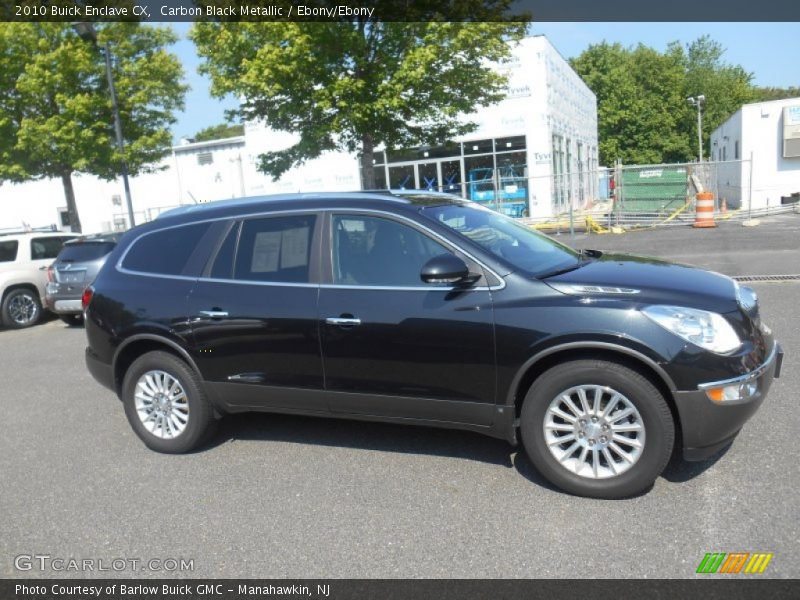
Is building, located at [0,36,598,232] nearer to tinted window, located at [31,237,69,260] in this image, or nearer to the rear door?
tinted window, located at [31,237,69,260]

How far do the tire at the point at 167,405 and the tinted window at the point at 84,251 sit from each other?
6632 millimetres

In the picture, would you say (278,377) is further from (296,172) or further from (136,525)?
(296,172)

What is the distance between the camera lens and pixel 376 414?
4.25 m

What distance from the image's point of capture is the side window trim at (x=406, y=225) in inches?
155

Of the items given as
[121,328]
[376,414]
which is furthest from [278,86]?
[376,414]

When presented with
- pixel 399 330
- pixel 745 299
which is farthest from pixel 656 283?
pixel 399 330

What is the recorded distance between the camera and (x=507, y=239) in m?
4.42

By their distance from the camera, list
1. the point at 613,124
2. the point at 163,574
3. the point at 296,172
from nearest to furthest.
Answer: the point at 163,574 < the point at 296,172 < the point at 613,124

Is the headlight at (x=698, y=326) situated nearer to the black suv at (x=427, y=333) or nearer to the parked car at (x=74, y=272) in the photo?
Answer: the black suv at (x=427, y=333)

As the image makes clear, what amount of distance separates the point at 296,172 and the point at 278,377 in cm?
2282

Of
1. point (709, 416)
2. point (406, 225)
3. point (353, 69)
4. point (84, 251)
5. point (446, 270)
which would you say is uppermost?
point (353, 69)

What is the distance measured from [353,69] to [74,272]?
24.1 ft

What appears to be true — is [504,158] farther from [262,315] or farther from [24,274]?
[262,315]

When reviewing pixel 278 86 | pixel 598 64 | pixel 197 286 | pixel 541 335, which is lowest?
pixel 541 335
